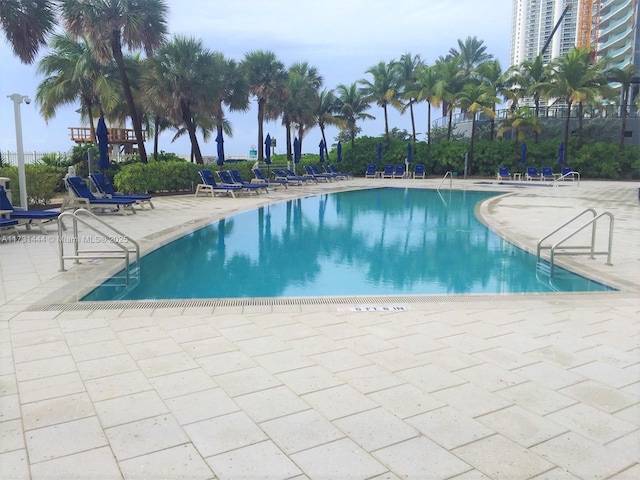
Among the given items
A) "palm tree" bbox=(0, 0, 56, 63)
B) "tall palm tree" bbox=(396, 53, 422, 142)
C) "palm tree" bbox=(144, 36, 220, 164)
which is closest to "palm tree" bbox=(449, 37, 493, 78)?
"tall palm tree" bbox=(396, 53, 422, 142)

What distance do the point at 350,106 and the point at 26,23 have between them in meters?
26.5

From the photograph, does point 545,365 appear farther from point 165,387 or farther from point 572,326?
point 165,387

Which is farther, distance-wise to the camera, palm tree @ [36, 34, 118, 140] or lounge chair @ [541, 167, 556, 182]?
lounge chair @ [541, 167, 556, 182]

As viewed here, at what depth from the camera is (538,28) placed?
306 feet

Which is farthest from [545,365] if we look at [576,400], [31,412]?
[31,412]

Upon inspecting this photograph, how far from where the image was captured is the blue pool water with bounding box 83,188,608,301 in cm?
654

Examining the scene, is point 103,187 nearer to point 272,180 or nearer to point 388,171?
point 272,180

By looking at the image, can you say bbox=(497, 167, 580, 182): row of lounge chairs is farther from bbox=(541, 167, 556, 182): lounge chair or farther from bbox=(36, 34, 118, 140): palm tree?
bbox=(36, 34, 118, 140): palm tree

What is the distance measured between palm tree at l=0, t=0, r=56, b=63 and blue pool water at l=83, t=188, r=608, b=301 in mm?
7139

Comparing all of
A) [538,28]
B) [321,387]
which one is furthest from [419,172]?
[538,28]

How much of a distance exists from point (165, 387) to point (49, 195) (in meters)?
12.1

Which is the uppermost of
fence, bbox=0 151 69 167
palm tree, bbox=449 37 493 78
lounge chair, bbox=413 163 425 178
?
palm tree, bbox=449 37 493 78

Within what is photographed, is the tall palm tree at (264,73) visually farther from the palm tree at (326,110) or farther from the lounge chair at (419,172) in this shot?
the lounge chair at (419,172)

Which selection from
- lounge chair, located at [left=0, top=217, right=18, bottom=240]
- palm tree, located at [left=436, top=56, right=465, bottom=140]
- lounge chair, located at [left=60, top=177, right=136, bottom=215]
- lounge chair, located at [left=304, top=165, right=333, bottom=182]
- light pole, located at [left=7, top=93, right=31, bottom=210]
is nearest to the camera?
lounge chair, located at [left=0, top=217, right=18, bottom=240]
